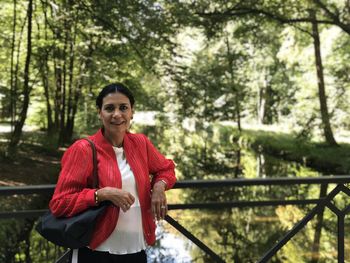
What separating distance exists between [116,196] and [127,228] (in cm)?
24

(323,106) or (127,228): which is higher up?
(323,106)

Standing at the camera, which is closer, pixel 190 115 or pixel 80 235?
pixel 80 235

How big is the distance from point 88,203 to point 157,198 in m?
0.41

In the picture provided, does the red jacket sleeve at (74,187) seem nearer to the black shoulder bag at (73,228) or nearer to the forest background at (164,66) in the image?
the black shoulder bag at (73,228)

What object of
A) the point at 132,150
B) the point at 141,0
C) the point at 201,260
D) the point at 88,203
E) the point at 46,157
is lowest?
the point at 201,260

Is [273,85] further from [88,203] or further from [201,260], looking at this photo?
[88,203]

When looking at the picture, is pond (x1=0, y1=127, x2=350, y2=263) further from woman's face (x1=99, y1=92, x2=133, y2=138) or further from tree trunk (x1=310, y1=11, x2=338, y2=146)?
tree trunk (x1=310, y1=11, x2=338, y2=146)

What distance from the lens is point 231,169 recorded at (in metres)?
17.9

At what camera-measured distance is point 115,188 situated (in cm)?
196

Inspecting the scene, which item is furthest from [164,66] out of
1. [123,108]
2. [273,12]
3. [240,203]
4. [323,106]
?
[323,106]

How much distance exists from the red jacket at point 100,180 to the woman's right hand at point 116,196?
0.04 metres

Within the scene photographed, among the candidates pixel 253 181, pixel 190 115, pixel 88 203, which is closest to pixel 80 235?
pixel 88 203

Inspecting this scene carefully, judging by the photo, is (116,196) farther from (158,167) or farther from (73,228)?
(158,167)

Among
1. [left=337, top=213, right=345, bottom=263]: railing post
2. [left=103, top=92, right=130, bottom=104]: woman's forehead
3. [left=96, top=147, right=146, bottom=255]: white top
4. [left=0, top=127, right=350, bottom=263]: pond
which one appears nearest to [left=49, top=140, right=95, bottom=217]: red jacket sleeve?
[left=96, top=147, right=146, bottom=255]: white top
